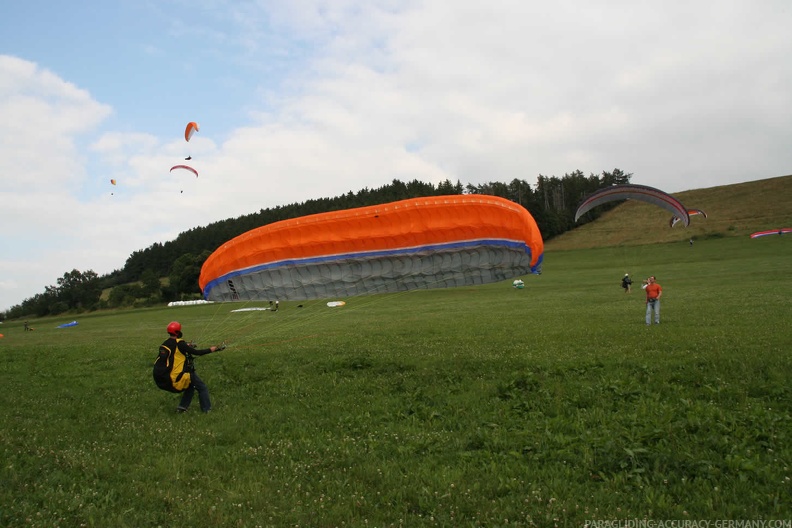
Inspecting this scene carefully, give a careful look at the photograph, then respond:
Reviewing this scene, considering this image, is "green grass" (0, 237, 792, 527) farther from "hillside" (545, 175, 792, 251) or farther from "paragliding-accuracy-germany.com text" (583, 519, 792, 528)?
"hillside" (545, 175, 792, 251)

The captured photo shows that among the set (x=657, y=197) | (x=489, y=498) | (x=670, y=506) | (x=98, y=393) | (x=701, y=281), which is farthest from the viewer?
(x=701, y=281)

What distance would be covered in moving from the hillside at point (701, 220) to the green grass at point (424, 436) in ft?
183

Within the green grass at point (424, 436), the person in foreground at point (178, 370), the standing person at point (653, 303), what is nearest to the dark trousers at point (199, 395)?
the person in foreground at point (178, 370)

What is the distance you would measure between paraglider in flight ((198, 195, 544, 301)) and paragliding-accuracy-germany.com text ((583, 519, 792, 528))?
608cm

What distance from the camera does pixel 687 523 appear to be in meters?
4.52

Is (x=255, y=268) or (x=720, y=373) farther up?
(x=255, y=268)

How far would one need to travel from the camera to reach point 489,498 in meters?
5.09

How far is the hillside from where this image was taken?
61625mm

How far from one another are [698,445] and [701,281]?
3190cm

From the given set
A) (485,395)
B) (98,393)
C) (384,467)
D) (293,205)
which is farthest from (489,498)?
(293,205)

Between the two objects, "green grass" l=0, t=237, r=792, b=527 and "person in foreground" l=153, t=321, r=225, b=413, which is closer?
"green grass" l=0, t=237, r=792, b=527

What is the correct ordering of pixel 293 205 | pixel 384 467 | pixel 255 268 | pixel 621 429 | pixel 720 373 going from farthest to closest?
pixel 293 205 → pixel 255 268 → pixel 720 373 → pixel 621 429 → pixel 384 467

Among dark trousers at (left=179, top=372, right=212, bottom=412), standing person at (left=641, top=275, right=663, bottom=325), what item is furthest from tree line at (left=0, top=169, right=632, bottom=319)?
dark trousers at (left=179, top=372, right=212, bottom=412)

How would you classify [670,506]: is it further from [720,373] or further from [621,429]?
[720,373]
